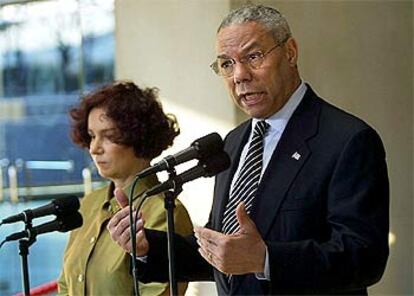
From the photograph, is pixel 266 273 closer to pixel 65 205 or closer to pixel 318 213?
pixel 318 213

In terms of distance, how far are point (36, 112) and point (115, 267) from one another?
38.8 inches

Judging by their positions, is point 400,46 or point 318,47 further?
point 400,46

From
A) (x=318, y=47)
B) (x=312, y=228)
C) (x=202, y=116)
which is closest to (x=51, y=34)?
(x=202, y=116)

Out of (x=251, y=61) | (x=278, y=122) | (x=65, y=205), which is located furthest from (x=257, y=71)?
(x=65, y=205)

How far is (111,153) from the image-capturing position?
2600 millimetres

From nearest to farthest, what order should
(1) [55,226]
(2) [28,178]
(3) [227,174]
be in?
(3) [227,174], (1) [55,226], (2) [28,178]

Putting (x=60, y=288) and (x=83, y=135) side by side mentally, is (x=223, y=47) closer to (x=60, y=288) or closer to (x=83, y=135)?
Result: (x=83, y=135)

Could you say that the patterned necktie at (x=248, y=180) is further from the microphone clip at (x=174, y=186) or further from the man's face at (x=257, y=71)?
the microphone clip at (x=174, y=186)

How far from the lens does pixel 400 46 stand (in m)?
3.39

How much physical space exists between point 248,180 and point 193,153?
1.08 ft

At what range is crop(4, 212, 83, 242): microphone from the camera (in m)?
2.18

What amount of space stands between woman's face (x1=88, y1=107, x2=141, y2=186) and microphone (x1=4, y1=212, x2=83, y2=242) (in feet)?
0.84

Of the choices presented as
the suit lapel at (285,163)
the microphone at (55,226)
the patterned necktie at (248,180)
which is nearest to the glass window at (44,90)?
the microphone at (55,226)

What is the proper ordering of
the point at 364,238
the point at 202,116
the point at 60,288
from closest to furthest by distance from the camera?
the point at 364,238
the point at 60,288
the point at 202,116
